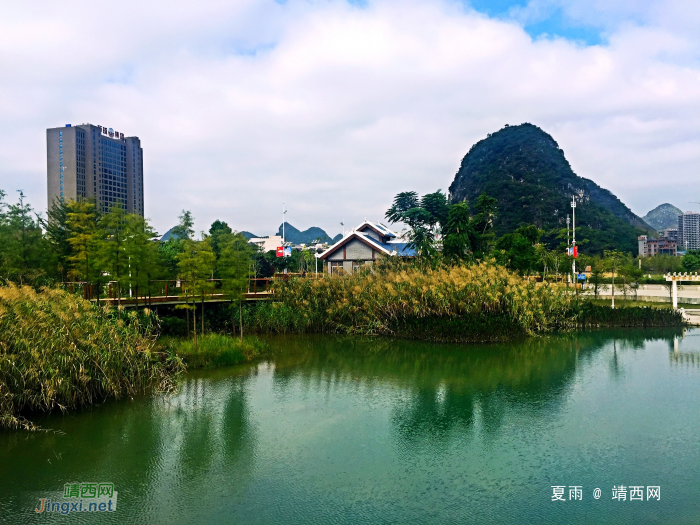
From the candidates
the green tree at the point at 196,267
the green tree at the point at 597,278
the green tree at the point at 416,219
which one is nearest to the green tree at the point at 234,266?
the green tree at the point at 196,267

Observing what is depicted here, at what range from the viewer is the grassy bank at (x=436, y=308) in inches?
766

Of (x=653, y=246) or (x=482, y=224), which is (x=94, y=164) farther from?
(x=653, y=246)

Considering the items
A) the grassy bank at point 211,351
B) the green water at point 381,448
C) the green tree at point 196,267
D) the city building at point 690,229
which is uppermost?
the city building at point 690,229

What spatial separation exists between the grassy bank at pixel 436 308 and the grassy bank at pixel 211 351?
5.47 metres

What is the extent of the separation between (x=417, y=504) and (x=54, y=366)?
7024 mm

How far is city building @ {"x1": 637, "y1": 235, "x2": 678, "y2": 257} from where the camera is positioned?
67375 millimetres

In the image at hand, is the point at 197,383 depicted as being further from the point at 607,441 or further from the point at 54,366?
the point at 607,441

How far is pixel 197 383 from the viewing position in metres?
13.0

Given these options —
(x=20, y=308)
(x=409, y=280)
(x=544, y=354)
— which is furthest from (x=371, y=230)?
(x=20, y=308)

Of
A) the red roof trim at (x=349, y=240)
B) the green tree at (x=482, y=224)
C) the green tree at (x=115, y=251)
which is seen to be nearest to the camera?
the green tree at (x=115, y=251)

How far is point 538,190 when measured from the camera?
6888 cm

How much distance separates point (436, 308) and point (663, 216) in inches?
7170

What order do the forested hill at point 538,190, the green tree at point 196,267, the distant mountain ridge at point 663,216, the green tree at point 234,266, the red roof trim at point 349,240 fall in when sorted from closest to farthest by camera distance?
the green tree at point 196,267, the green tree at point 234,266, the red roof trim at point 349,240, the forested hill at point 538,190, the distant mountain ridge at point 663,216

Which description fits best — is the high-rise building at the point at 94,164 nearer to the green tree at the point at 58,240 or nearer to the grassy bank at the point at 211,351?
the green tree at the point at 58,240
